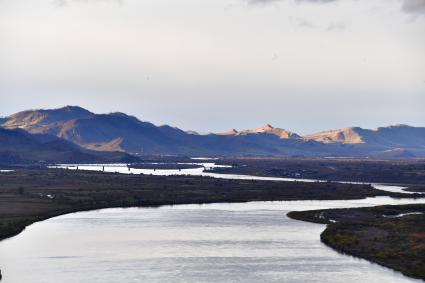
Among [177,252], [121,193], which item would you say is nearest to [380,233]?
[177,252]

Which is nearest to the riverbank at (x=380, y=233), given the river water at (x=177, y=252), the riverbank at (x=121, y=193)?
the river water at (x=177, y=252)

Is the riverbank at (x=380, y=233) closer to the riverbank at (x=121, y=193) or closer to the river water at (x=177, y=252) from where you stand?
the river water at (x=177, y=252)

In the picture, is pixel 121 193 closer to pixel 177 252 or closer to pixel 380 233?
pixel 380 233

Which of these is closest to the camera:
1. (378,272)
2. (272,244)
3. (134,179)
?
(378,272)

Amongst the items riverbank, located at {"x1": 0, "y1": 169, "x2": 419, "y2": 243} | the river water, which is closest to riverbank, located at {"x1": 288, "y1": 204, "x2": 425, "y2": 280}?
the river water

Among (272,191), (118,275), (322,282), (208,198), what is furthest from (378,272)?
(272,191)

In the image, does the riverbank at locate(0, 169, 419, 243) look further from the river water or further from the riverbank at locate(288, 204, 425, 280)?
the riverbank at locate(288, 204, 425, 280)

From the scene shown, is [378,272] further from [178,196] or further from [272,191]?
[272,191]
